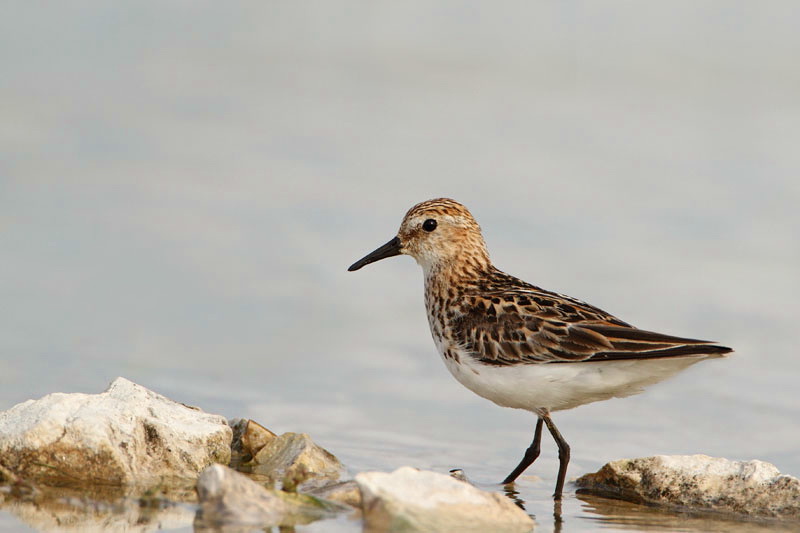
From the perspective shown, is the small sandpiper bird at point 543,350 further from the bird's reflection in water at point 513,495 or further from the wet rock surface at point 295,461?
the wet rock surface at point 295,461

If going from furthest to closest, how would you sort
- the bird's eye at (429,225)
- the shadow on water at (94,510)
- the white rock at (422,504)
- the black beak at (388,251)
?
the black beak at (388,251) < the bird's eye at (429,225) < the shadow on water at (94,510) < the white rock at (422,504)

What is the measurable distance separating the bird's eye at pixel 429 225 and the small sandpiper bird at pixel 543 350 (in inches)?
25.6

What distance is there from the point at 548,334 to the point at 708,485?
1.43 meters

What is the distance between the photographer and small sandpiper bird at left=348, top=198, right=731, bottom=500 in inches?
306

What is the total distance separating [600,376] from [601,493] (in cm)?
79

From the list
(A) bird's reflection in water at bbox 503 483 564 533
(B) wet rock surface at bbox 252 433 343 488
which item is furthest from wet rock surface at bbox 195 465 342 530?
(A) bird's reflection in water at bbox 503 483 564 533

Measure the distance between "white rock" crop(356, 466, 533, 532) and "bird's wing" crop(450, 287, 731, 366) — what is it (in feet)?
6.87

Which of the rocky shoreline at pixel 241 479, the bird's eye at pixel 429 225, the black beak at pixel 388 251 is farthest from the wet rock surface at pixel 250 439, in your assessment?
the bird's eye at pixel 429 225

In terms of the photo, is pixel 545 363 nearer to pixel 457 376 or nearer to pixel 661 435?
pixel 457 376

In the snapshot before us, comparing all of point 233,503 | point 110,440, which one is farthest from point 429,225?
point 233,503

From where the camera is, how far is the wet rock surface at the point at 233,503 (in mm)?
5746

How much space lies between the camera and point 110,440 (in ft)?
22.7

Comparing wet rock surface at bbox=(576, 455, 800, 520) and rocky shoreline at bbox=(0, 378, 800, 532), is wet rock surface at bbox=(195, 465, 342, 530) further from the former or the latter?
wet rock surface at bbox=(576, 455, 800, 520)

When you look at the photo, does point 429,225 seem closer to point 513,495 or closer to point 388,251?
point 388,251
